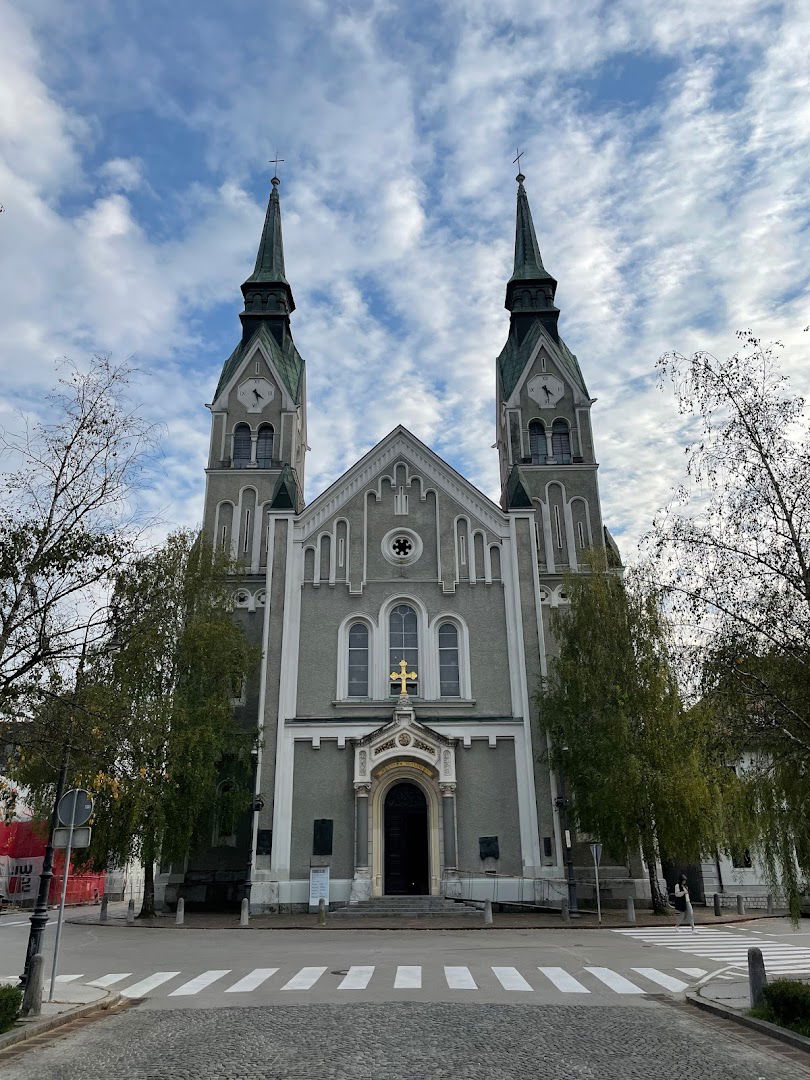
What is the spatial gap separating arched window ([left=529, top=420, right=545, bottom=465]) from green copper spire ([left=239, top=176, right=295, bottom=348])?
13.7 meters

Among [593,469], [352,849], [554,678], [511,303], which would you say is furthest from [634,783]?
[511,303]

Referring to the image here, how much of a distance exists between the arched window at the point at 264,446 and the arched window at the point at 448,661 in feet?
39.2

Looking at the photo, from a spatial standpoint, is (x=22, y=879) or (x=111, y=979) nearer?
(x=111, y=979)

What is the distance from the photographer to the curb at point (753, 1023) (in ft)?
28.6

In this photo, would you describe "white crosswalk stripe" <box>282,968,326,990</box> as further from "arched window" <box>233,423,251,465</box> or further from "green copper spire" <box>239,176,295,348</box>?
"green copper spire" <box>239,176,295,348</box>

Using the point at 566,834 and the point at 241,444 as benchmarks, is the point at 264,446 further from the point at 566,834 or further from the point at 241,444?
the point at 566,834

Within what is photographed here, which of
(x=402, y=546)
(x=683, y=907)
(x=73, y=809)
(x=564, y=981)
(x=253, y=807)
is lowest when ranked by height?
(x=564, y=981)

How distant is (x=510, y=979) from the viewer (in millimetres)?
13000

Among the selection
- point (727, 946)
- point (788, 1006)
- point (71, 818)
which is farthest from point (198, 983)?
point (727, 946)

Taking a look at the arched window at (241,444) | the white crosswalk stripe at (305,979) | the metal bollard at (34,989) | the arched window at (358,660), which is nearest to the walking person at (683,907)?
the arched window at (358,660)

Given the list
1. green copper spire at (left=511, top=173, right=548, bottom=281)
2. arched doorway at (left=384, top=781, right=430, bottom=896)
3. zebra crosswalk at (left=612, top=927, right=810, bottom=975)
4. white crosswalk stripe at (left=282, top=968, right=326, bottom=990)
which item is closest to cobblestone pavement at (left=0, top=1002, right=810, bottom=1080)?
white crosswalk stripe at (left=282, top=968, right=326, bottom=990)

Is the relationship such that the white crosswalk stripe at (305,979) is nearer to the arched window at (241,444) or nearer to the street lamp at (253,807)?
the street lamp at (253,807)

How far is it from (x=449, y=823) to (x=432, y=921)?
12.6 feet

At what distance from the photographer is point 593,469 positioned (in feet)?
120
